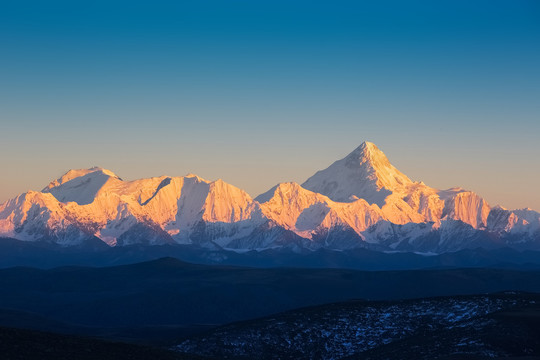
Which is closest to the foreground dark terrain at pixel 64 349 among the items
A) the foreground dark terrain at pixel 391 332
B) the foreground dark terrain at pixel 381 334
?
the foreground dark terrain at pixel 381 334

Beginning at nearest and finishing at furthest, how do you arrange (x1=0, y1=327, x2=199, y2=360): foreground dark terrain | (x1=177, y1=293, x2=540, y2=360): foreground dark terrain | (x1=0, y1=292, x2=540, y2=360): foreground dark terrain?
(x1=0, y1=327, x2=199, y2=360): foreground dark terrain → (x1=0, y1=292, x2=540, y2=360): foreground dark terrain → (x1=177, y1=293, x2=540, y2=360): foreground dark terrain

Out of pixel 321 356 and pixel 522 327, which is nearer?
pixel 522 327

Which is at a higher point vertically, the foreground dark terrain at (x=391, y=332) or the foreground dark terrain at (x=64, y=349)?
the foreground dark terrain at (x=64, y=349)

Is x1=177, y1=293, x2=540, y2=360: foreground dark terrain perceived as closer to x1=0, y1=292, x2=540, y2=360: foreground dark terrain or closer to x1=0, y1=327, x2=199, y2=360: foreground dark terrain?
x1=0, y1=292, x2=540, y2=360: foreground dark terrain

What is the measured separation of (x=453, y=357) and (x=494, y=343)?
15908mm

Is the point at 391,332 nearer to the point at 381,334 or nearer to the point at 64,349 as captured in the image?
the point at 381,334

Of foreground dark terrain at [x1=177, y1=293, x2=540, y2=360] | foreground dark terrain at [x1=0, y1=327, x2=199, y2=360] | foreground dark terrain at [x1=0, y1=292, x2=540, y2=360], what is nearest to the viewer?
foreground dark terrain at [x1=0, y1=327, x2=199, y2=360]

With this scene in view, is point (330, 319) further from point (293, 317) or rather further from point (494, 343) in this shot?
point (494, 343)

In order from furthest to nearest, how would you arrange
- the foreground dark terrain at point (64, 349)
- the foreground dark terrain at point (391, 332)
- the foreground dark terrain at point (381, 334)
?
the foreground dark terrain at point (391, 332) → the foreground dark terrain at point (381, 334) → the foreground dark terrain at point (64, 349)

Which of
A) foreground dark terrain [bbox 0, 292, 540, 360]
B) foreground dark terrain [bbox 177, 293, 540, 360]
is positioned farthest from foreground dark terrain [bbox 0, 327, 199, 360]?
foreground dark terrain [bbox 177, 293, 540, 360]

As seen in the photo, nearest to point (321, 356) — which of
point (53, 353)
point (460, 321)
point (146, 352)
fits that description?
point (460, 321)

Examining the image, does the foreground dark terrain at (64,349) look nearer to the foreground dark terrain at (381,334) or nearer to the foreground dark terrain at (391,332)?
the foreground dark terrain at (381,334)

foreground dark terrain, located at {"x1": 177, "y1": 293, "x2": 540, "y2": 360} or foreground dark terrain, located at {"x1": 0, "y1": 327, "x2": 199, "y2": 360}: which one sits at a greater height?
foreground dark terrain, located at {"x1": 0, "y1": 327, "x2": 199, "y2": 360}

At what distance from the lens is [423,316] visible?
15062 cm
